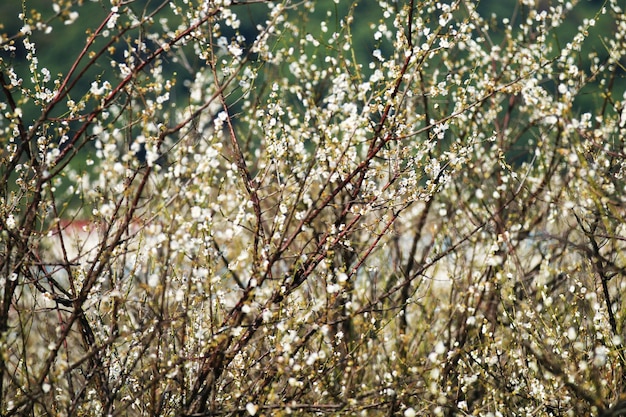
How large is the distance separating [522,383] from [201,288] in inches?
90.9

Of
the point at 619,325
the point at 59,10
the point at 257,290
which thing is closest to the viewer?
the point at 59,10

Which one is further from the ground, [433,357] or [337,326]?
[337,326]

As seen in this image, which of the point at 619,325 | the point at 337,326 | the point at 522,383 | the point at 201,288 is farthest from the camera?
the point at 337,326

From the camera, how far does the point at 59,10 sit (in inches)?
116

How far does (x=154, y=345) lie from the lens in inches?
173

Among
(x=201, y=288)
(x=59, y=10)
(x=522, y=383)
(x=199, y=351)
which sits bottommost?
(x=522, y=383)

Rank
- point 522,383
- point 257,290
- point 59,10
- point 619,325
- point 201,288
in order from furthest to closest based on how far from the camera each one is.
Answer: point 522,383 → point 619,325 → point 201,288 → point 257,290 → point 59,10

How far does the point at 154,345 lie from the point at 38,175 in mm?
1581

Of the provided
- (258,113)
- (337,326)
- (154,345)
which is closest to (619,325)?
(337,326)

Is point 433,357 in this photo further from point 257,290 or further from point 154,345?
point 154,345

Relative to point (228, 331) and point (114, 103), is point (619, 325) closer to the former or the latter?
point (228, 331)

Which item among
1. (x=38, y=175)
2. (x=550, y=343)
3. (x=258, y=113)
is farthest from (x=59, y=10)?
(x=550, y=343)

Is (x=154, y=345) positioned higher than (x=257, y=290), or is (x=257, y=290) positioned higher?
(x=154, y=345)

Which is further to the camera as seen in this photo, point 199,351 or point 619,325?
point 619,325
